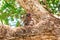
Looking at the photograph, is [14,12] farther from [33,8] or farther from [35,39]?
[35,39]

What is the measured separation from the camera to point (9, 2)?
10.00ft

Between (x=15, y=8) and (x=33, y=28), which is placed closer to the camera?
(x=33, y=28)

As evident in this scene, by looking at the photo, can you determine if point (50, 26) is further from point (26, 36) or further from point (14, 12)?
point (14, 12)

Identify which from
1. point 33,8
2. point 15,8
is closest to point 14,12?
point 15,8

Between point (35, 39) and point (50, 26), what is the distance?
0.17 m

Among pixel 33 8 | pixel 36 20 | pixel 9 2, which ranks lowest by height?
pixel 36 20

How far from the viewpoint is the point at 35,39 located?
4.04 feet

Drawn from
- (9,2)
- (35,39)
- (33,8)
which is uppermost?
(9,2)

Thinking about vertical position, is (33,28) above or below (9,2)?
below

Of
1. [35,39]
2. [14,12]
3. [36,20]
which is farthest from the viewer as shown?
[14,12]

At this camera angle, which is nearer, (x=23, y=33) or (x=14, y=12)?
(x=23, y=33)

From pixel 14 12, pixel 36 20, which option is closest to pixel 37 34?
pixel 36 20

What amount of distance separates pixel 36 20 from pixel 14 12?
1.52 m

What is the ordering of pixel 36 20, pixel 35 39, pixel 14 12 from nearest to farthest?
pixel 35 39
pixel 36 20
pixel 14 12
